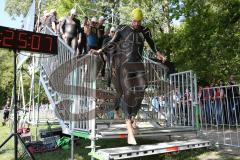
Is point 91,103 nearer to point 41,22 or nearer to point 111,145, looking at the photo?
point 111,145

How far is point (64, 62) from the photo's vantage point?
889 cm

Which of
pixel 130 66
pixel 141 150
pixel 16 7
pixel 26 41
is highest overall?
pixel 16 7

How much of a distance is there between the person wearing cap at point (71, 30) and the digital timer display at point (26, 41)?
3.65 metres

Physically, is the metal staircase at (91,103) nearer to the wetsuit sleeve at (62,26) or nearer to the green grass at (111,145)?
the green grass at (111,145)

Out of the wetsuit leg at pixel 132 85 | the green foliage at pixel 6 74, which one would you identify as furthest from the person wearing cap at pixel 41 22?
the green foliage at pixel 6 74

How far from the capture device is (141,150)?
679cm

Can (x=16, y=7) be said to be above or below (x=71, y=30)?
above

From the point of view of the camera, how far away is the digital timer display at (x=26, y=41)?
6086 millimetres

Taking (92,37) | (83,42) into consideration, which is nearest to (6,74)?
(83,42)

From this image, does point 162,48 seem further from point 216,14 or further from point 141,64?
point 141,64

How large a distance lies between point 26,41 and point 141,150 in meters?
3.02

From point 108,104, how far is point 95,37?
86.9 inches

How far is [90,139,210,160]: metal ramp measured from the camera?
6.34 m

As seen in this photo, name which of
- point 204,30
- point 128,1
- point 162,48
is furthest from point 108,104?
point 128,1
